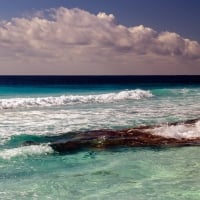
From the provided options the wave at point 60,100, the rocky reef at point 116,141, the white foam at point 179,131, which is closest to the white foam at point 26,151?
the rocky reef at point 116,141

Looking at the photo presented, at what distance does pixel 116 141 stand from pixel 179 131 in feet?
10.1

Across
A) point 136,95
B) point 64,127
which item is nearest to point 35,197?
point 64,127

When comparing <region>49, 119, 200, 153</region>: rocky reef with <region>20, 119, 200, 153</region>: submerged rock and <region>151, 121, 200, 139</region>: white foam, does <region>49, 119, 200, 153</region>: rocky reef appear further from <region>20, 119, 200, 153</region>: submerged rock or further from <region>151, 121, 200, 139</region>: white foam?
<region>151, 121, 200, 139</region>: white foam

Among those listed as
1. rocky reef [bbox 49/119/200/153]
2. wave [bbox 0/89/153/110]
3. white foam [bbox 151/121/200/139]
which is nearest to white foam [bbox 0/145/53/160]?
rocky reef [bbox 49/119/200/153]

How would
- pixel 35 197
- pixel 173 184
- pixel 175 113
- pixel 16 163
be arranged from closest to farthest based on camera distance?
1. pixel 35 197
2. pixel 173 184
3. pixel 16 163
4. pixel 175 113

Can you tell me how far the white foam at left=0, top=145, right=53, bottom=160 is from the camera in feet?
46.6

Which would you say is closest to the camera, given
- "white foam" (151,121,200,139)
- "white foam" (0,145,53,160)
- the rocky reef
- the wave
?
"white foam" (0,145,53,160)

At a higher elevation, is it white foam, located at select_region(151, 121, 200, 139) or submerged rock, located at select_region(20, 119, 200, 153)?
white foam, located at select_region(151, 121, 200, 139)

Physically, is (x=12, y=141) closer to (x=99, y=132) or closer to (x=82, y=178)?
(x=99, y=132)

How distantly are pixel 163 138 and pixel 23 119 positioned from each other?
1108cm

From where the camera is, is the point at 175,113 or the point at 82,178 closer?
the point at 82,178

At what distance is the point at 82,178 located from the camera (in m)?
11.4

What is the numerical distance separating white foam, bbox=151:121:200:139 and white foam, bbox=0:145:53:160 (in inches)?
187

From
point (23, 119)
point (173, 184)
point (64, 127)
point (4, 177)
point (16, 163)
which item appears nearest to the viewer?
point (173, 184)
